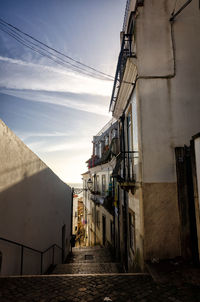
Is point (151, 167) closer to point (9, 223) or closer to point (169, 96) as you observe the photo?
point (169, 96)

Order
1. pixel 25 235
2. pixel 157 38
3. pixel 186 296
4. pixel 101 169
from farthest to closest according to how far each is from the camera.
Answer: pixel 101 169 → pixel 157 38 → pixel 25 235 → pixel 186 296

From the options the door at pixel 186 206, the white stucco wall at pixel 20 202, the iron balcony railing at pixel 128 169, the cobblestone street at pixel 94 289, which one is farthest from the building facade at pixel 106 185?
the cobblestone street at pixel 94 289

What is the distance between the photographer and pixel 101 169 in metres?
20.2

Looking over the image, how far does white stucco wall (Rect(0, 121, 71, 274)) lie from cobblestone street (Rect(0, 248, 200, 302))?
3.04 ft

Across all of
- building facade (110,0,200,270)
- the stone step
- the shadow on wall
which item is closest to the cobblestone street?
the shadow on wall

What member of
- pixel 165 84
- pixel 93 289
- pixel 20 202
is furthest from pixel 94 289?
pixel 165 84

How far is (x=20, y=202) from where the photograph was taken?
562 cm

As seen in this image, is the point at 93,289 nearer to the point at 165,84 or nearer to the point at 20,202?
the point at 20,202

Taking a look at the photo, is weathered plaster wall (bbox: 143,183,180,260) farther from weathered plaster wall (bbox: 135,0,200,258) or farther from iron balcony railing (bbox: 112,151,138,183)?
iron balcony railing (bbox: 112,151,138,183)

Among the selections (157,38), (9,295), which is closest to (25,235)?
(9,295)

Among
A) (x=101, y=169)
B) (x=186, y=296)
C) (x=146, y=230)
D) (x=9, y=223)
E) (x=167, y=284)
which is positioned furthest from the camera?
(x=101, y=169)

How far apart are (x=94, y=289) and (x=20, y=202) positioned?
3132mm

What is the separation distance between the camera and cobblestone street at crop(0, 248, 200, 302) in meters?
3.62

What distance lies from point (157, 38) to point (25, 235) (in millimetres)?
Result: 7934
